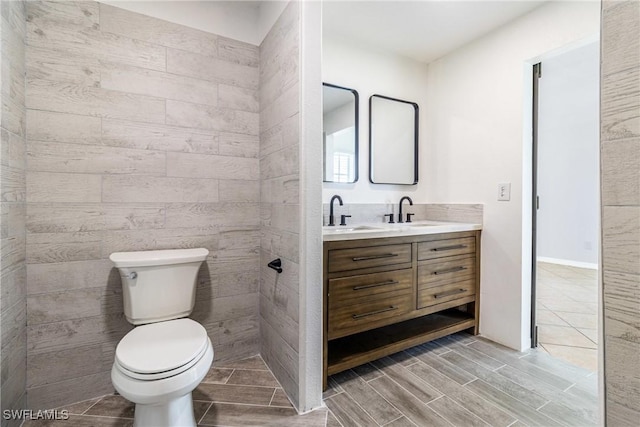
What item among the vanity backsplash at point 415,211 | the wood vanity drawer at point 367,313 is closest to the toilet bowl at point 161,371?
the wood vanity drawer at point 367,313

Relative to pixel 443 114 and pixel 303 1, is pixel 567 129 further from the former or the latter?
pixel 303 1

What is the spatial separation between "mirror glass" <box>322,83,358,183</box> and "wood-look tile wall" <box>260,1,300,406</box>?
0.54m

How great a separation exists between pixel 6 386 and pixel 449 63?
3502mm

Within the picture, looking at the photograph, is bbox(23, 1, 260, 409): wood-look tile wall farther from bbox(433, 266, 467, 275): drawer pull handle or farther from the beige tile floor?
the beige tile floor

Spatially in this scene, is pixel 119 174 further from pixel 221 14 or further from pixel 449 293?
pixel 449 293

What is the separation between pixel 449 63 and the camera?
263 centimetres

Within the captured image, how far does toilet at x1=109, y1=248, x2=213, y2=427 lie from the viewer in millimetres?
1141

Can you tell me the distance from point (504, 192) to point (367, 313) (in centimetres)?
138

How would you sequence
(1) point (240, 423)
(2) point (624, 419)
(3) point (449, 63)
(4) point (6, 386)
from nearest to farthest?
(2) point (624, 419)
(4) point (6, 386)
(1) point (240, 423)
(3) point (449, 63)

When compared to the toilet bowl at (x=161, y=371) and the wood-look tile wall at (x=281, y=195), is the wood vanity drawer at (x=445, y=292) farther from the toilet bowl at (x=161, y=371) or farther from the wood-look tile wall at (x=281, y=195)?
the toilet bowl at (x=161, y=371)

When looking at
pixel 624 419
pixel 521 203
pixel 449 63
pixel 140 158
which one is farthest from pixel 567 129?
pixel 140 158

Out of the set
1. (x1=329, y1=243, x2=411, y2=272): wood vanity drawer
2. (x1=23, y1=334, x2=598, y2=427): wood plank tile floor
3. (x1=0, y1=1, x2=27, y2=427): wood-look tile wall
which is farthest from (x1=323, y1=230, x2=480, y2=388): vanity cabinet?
(x1=0, y1=1, x2=27, y2=427): wood-look tile wall

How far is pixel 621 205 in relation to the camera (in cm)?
62

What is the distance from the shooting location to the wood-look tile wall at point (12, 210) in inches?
50.1
